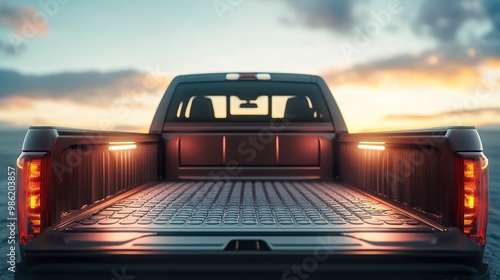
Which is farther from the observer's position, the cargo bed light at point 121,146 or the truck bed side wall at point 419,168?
the cargo bed light at point 121,146

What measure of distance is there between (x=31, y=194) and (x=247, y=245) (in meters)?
1.29

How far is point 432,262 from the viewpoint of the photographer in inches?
120

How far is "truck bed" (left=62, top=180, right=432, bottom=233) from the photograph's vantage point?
11.2 feet

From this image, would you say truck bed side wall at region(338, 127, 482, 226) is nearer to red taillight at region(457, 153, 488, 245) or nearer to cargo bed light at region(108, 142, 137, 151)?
red taillight at region(457, 153, 488, 245)

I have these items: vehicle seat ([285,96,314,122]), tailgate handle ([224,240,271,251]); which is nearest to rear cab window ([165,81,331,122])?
vehicle seat ([285,96,314,122])

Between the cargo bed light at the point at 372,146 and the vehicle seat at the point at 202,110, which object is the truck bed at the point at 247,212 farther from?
the vehicle seat at the point at 202,110

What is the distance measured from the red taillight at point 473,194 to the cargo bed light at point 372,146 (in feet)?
4.33

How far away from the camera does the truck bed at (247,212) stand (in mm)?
3402

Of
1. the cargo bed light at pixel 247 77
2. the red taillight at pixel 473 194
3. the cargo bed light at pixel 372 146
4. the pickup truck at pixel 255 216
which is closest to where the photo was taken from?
the pickup truck at pixel 255 216

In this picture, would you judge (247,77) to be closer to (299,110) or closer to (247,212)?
(299,110)

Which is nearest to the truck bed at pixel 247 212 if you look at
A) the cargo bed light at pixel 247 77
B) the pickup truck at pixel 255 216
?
the pickup truck at pixel 255 216

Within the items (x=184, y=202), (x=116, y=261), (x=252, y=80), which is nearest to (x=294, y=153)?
(x=252, y=80)

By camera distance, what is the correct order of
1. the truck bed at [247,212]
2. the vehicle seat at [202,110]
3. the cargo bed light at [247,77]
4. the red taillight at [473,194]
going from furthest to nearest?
1. the vehicle seat at [202,110]
2. the cargo bed light at [247,77]
3. the truck bed at [247,212]
4. the red taillight at [473,194]

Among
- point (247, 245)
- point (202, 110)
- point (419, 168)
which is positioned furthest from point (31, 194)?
point (202, 110)
